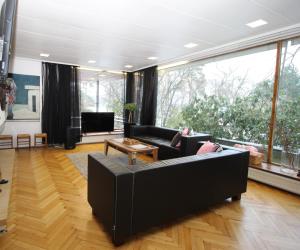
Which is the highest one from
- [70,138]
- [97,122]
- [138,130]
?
[97,122]

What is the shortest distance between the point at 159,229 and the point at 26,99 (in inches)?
204

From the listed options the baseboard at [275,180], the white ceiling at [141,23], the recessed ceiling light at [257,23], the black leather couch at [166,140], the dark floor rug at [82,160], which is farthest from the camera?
the black leather couch at [166,140]

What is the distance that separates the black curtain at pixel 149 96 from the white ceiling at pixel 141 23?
173 centimetres

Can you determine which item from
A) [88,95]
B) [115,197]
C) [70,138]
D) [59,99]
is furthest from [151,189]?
[88,95]

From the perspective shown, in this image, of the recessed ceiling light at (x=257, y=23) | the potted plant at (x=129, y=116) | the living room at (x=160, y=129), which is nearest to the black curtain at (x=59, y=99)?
the living room at (x=160, y=129)

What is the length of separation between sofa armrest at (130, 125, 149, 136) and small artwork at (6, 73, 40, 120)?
276cm

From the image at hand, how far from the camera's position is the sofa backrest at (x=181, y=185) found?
1.87 m

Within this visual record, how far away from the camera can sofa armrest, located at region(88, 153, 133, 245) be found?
1.74 meters

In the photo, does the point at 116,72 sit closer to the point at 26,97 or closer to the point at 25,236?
the point at 26,97

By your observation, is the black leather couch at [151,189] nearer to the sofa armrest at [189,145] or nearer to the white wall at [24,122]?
the sofa armrest at [189,145]

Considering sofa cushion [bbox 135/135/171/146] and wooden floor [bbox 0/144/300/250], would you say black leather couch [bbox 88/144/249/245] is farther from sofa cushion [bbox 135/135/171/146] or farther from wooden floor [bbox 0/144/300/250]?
sofa cushion [bbox 135/135/171/146]

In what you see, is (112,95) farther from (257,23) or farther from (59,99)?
(257,23)

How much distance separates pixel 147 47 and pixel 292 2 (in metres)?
2.46

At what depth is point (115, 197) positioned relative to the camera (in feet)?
5.69
